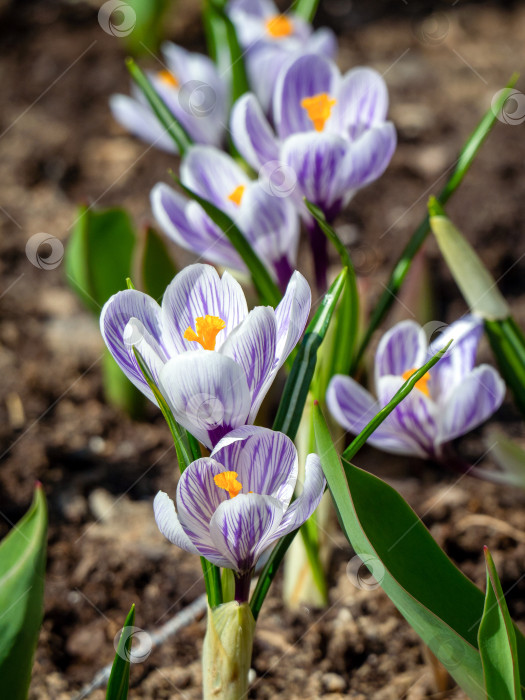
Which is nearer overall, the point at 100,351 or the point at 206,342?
the point at 206,342

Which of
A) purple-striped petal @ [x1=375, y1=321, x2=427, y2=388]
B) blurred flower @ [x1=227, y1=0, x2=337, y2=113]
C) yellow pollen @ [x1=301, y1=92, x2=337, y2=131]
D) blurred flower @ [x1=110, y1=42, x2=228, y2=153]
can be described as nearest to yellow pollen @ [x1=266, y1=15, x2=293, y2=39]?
blurred flower @ [x1=227, y1=0, x2=337, y2=113]

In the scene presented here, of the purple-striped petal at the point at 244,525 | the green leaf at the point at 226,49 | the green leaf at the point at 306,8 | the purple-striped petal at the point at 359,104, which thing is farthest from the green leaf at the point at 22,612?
the green leaf at the point at 306,8

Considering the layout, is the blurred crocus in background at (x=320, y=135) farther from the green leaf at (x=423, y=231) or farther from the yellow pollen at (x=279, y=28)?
the yellow pollen at (x=279, y=28)

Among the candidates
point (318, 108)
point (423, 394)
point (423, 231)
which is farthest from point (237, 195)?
point (423, 394)

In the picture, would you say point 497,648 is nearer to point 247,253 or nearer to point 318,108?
point 247,253

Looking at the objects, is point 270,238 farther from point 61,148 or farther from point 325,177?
point 61,148

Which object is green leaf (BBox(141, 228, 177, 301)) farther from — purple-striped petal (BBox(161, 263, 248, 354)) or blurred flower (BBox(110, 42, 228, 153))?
purple-striped petal (BBox(161, 263, 248, 354))
